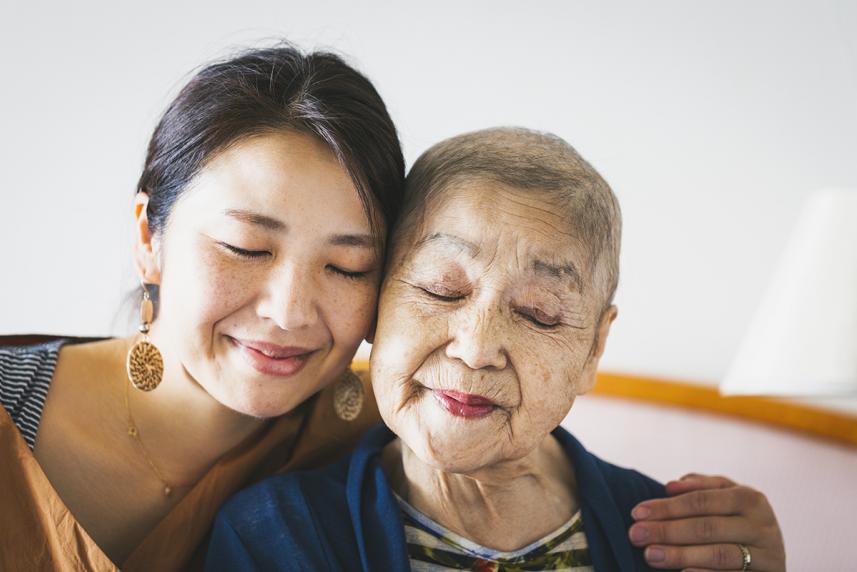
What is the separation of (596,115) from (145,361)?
5.38 feet

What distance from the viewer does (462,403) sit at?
4.14 feet

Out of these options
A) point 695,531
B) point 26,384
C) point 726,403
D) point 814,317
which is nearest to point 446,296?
point 695,531

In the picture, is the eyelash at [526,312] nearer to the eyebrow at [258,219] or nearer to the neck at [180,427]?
the eyebrow at [258,219]

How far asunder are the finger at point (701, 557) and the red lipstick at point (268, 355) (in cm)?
67

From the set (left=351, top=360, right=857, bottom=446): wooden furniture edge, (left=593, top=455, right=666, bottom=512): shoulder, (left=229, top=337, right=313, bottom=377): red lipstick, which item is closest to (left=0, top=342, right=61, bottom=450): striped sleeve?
(left=229, top=337, right=313, bottom=377): red lipstick

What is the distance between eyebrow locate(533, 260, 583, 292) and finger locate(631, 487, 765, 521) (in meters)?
→ 0.45

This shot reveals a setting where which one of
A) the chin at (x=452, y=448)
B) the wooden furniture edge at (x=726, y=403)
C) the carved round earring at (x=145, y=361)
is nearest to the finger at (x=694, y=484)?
the chin at (x=452, y=448)

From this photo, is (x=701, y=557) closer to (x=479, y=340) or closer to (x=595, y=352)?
(x=595, y=352)

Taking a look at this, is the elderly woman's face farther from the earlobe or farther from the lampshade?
the lampshade

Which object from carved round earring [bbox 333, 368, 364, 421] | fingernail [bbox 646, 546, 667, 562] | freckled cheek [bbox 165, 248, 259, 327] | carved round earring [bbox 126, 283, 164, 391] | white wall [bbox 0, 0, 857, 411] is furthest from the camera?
white wall [bbox 0, 0, 857, 411]

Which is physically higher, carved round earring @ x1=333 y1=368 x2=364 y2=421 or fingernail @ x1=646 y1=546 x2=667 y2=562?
carved round earring @ x1=333 y1=368 x2=364 y2=421

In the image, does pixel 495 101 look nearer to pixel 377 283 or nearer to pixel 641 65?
pixel 641 65

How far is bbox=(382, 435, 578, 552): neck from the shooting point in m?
1.42

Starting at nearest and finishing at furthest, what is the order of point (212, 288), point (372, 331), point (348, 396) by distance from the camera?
point (212, 288) → point (372, 331) → point (348, 396)
